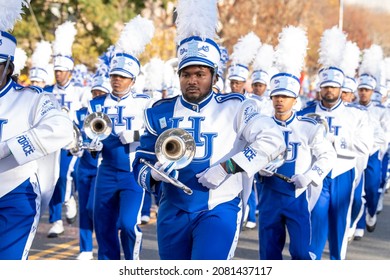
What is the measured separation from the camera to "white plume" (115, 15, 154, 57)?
9.46 m

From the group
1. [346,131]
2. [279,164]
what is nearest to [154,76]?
[346,131]

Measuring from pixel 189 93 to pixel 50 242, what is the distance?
18.4ft

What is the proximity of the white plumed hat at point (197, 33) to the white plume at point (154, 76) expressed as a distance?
1041 centimetres

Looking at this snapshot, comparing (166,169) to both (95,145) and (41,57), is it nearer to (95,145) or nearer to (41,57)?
(95,145)

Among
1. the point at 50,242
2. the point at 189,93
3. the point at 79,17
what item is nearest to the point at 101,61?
the point at 50,242

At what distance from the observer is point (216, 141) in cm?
589

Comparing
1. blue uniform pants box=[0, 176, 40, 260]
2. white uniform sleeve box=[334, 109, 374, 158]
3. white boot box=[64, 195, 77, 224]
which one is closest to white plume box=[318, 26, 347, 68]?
white uniform sleeve box=[334, 109, 374, 158]

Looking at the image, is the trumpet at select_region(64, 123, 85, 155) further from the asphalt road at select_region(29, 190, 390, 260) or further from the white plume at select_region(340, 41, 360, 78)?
the white plume at select_region(340, 41, 360, 78)

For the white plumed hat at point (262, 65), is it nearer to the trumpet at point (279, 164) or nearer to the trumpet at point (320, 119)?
the trumpet at point (320, 119)

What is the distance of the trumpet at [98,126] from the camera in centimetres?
879

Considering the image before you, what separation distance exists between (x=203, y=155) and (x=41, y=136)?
1086 millimetres

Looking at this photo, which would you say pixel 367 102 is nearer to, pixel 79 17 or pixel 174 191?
pixel 174 191
